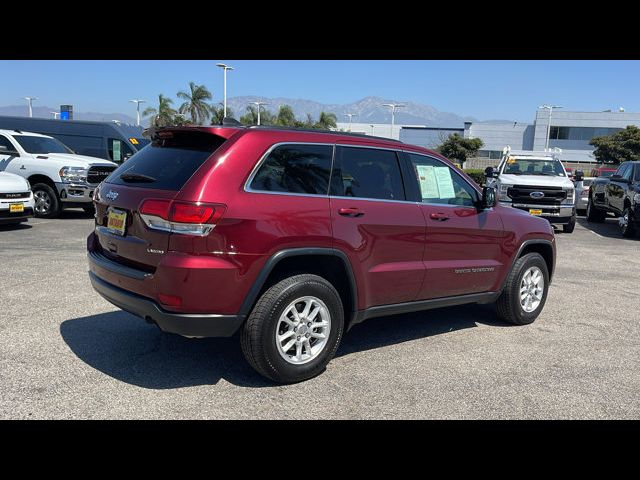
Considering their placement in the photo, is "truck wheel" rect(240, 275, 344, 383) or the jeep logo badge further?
the jeep logo badge

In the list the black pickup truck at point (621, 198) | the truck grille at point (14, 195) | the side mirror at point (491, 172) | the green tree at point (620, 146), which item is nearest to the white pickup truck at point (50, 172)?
the truck grille at point (14, 195)

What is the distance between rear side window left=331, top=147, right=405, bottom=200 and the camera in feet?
13.7

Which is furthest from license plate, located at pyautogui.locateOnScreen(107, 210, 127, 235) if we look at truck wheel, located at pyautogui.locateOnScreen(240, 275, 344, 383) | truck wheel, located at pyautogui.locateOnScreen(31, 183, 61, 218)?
truck wheel, located at pyautogui.locateOnScreen(31, 183, 61, 218)

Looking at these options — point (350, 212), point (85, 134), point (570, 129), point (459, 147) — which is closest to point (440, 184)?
point (350, 212)

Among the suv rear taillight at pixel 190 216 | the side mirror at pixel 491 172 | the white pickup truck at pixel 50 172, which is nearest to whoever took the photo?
the suv rear taillight at pixel 190 216

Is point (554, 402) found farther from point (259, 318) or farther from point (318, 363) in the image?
point (259, 318)

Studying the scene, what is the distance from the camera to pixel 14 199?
10.3 metres

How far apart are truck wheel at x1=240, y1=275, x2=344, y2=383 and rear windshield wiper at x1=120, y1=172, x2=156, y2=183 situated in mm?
1154

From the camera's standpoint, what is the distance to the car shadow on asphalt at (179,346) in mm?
4008

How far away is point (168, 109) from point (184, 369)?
59.2 meters

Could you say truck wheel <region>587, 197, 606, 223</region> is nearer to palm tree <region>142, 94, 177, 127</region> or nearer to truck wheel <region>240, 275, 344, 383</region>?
truck wheel <region>240, 275, 344, 383</region>

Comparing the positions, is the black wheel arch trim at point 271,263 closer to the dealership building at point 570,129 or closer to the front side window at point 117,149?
the front side window at point 117,149
